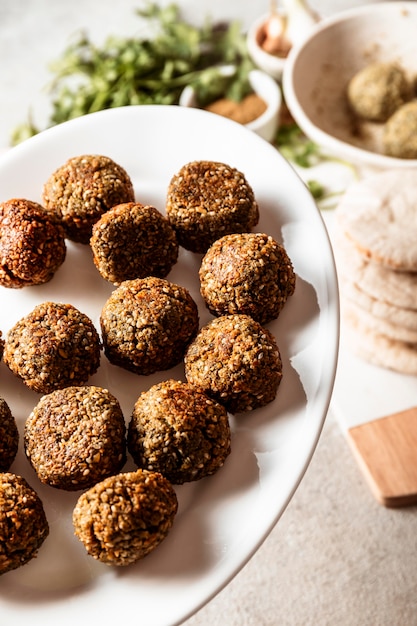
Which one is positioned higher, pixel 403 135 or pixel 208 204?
pixel 208 204

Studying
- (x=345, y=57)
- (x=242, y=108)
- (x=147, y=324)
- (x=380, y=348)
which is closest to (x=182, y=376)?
(x=147, y=324)

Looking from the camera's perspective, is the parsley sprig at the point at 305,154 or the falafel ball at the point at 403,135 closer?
the falafel ball at the point at 403,135

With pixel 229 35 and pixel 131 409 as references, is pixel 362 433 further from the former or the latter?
pixel 229 35

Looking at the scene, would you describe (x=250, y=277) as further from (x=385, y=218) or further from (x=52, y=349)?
(x=385, y=218)

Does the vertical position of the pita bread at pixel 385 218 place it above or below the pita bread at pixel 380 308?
above

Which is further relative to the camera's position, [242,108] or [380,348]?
[242,108]

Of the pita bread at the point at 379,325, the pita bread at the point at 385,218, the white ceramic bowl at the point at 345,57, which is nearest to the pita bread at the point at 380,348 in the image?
the pita bread at the point at 379,325

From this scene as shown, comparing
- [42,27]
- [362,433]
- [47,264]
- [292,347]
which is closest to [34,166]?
[47,264]

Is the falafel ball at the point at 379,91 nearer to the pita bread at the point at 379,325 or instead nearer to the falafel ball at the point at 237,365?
the pita bread at the point at 379,325
